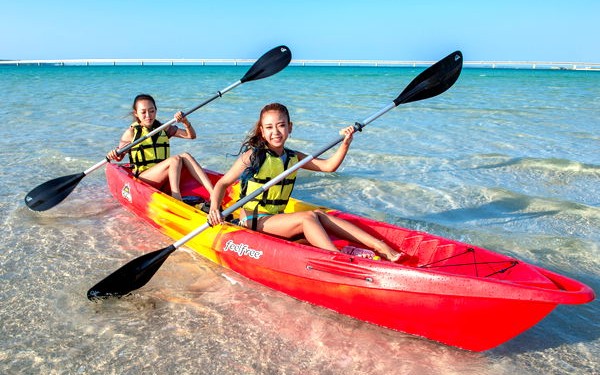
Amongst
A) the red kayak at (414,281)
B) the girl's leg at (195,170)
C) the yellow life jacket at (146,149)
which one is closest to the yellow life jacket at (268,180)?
the red kayak at (414,281)

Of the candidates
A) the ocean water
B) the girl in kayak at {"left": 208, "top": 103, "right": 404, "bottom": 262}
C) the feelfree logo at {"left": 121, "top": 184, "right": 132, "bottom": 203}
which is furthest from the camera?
the feelfree logo at {"left": 121, "top": 184, "right": 132, "bottom": 203}

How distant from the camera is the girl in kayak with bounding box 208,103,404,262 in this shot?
379 centimetres

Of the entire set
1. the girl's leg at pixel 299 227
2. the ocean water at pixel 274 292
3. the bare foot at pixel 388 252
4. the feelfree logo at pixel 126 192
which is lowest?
the ocean water at pixel 274 292

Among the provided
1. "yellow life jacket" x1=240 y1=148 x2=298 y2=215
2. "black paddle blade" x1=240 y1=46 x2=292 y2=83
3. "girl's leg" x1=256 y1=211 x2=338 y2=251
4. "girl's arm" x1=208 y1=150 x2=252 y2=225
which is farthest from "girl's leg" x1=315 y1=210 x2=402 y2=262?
"black paddle blade" x1=240 y1=46 x2=292 y2=83

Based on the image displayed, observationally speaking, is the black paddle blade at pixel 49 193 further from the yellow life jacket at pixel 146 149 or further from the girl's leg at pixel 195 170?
the girl's leg at pixel 195 170

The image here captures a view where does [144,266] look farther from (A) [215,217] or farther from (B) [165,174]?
(B) [165,174]

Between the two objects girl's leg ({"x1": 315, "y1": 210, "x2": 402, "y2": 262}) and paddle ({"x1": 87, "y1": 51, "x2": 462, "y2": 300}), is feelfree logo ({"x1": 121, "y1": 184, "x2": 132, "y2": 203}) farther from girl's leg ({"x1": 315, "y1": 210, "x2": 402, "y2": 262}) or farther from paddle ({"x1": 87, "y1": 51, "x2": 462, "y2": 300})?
girl's leg ({"x1": 315, "y1": 210, "x2": 402, "y2": 262})

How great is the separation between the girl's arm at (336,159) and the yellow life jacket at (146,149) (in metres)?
2.22

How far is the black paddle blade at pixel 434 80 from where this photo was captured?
173 inches

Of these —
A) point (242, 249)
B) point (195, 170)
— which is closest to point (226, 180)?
point (242, 249)

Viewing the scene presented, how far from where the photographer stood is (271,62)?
6.35m

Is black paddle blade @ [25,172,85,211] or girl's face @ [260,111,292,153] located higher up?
girl's face @ [260,111,292,153]

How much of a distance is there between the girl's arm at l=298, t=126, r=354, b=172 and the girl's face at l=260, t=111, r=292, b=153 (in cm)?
30

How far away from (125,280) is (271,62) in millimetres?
3513
